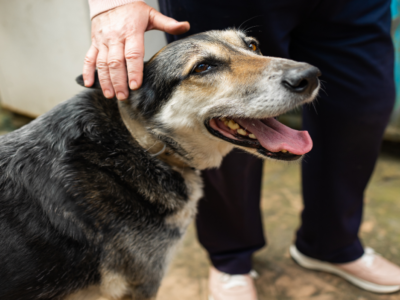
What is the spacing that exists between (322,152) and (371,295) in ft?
3.24

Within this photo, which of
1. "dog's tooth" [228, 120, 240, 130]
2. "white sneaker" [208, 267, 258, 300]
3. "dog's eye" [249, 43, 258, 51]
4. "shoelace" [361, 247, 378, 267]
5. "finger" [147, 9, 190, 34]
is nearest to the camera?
"finger" [147, 9, 190, 34]


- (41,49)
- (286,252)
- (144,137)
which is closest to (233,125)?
(144,137)

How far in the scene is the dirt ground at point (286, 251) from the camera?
2.16 meters

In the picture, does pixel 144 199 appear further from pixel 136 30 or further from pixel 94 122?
pixel 136 30

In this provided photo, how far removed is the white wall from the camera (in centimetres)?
316

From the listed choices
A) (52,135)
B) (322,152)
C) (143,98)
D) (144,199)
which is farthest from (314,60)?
(52,135)

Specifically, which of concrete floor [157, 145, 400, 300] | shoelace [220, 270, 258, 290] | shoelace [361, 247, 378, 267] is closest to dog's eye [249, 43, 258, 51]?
concrete floor [157, 145, 400, 300]

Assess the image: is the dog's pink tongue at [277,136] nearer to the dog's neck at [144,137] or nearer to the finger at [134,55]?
the dog's neck at [144,137]

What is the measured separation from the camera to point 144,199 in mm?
1467

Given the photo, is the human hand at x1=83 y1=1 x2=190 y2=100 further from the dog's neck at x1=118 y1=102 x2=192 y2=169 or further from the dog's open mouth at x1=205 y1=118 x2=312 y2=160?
the dog's open mouth at x1=205 y1=118 x2=312 y2=160

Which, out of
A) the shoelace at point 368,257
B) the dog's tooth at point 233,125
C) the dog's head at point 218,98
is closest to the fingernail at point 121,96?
the dog's head at point 218,98

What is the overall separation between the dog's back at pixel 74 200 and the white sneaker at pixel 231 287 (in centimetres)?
81

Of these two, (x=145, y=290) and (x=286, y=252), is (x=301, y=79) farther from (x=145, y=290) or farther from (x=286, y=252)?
(x=286, y=252)

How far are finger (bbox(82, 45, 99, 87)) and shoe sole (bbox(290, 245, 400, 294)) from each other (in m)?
1.83
